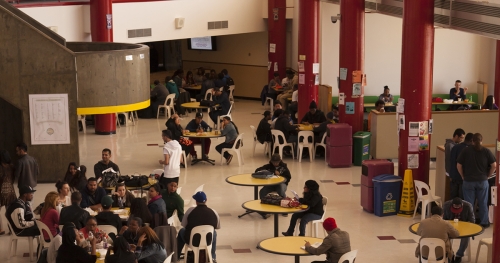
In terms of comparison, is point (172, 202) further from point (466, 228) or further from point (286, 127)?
point (286, 127)

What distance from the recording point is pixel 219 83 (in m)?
24.8

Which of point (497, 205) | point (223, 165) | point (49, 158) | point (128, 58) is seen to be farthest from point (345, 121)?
point (497, 205)

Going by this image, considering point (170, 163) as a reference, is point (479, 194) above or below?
below

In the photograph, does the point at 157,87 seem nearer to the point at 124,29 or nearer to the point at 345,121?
the point at 124,29

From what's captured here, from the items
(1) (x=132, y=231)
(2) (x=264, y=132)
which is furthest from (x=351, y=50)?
(1) (x=132, y=231)

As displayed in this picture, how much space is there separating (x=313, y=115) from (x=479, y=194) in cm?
630

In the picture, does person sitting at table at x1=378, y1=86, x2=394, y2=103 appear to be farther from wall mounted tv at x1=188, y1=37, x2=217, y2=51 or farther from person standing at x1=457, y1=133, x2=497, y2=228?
wall mounted tv at x1=188, y1=37, x2=217, y2=51

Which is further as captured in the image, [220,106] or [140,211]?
[220,106]

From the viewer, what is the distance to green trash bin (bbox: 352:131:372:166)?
1684cm

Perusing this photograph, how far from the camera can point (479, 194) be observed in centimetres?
1234

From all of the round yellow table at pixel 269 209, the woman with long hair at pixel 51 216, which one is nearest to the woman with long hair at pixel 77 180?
the woman with long hair at pixel 51 216

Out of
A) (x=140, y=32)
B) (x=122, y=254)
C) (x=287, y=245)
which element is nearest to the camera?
(x=122, y=254)

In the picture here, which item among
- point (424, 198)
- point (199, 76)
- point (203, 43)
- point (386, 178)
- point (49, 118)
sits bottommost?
point (424, 198)

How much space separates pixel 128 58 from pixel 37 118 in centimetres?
194
